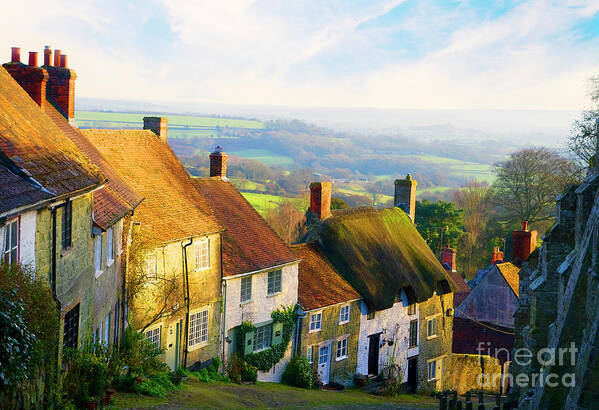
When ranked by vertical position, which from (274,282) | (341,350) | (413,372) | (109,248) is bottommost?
(413,372)

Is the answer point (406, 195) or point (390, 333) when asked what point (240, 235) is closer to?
point (390, 333)

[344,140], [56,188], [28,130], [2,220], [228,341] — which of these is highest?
[344,140]

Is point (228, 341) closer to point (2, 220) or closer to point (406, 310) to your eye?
point (406, 310)

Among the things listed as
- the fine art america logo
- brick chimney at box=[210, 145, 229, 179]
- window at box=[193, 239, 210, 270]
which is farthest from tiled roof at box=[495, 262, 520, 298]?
window at box=[193, 239, 210, 270]

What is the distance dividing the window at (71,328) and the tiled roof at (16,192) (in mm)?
3899

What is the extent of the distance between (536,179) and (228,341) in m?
44.1

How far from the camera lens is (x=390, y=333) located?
1297 inches

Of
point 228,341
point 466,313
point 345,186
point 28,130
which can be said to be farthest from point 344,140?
point 28,130

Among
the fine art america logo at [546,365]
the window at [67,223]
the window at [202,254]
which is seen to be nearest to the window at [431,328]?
the fine art america logo at [546,365]

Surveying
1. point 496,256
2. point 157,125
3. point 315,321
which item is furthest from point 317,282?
point 496,256

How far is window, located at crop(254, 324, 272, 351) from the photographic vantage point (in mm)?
27078

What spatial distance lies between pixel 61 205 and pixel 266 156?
121588 millimetres

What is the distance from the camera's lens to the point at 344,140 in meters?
174

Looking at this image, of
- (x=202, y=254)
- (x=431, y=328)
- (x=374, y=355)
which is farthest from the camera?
(x=431, y=328)
